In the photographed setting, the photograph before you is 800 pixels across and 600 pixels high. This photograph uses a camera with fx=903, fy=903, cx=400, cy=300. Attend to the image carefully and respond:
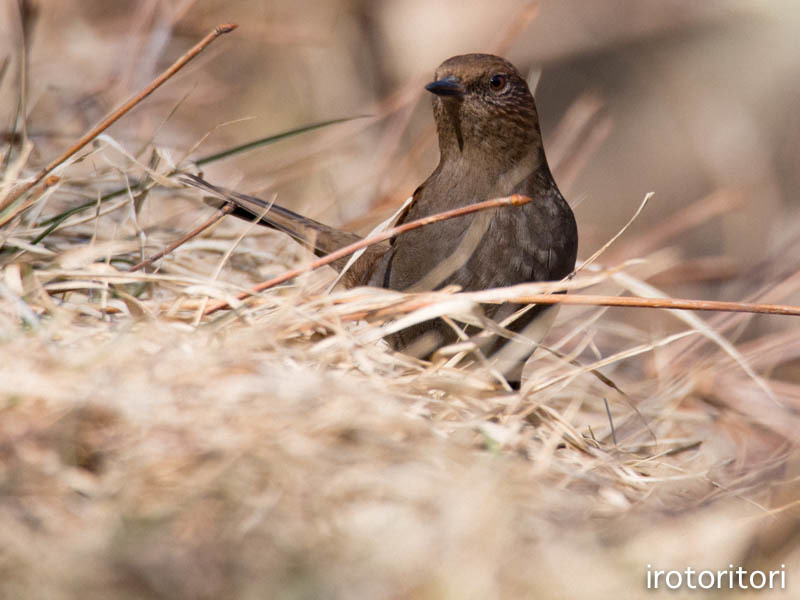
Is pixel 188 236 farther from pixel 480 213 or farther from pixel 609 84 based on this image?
pixel 609 84

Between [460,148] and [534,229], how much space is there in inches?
15.2

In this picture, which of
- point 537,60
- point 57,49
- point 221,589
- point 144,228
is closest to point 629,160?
point 537,60

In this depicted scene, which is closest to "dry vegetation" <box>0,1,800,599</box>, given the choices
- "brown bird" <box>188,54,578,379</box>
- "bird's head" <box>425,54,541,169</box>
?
"brown bird" <box>188,54,578,379</box>

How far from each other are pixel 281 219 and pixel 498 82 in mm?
832

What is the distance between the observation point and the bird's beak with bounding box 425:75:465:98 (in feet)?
8.95

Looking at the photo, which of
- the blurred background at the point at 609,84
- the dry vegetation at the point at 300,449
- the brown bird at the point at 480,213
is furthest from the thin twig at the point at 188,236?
the blurred background at the point at 609,84

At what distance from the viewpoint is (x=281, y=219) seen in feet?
9.83

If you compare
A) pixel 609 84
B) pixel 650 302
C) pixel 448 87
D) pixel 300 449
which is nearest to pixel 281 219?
pixel 448 87

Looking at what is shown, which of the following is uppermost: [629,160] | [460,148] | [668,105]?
[460,148]

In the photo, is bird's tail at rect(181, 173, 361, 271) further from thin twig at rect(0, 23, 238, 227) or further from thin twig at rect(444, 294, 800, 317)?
thin twig at rect(444, 294, 800, 317)

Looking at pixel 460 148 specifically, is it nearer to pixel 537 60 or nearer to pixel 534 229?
pixel 534 229

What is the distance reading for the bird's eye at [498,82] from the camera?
2.84m

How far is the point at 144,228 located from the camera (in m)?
2.80

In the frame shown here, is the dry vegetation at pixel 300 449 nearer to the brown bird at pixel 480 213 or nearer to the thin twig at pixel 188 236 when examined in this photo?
the thin twig at pixel 188 236
